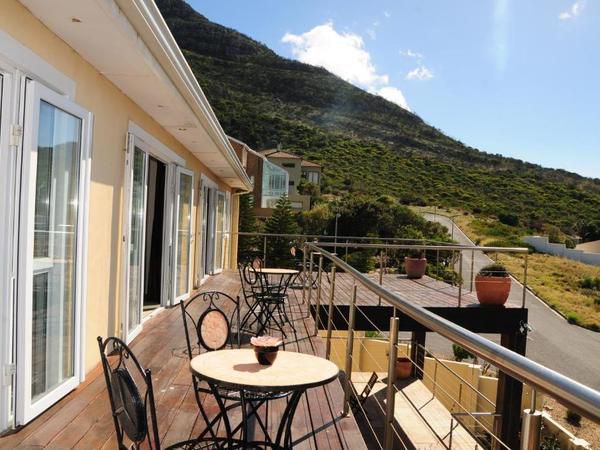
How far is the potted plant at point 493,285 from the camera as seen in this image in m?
7.76

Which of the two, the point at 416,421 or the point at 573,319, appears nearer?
the point at 416,421

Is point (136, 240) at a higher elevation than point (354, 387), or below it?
higher

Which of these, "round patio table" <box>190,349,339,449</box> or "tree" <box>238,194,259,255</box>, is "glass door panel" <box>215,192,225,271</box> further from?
"tree" <box>238,194,259,255</box>

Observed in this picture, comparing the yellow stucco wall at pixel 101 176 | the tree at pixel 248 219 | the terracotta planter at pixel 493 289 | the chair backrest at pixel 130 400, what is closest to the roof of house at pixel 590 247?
the tree at pixel 248 219

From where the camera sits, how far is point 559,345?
58.2 feet

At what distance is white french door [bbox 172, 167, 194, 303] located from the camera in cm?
629

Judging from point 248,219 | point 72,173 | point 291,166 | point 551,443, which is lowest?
point 551,443

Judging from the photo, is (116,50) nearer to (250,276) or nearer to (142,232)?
(142,232)

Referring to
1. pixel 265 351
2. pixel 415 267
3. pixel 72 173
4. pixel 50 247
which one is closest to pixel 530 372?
pixel 265 351

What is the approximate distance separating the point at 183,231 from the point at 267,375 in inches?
196

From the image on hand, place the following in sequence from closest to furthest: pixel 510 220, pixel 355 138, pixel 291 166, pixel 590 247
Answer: pixel 590 247, pixel 510 220, pixel 291 166, pixel 355 138

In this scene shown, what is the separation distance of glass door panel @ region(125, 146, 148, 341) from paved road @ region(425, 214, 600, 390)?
10.9 metres


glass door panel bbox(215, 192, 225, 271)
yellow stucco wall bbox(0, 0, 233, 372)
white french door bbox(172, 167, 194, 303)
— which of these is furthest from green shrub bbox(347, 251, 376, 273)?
yellow stucco wall bbox(0, 0, 233, 372)

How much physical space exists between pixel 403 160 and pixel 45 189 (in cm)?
5147
